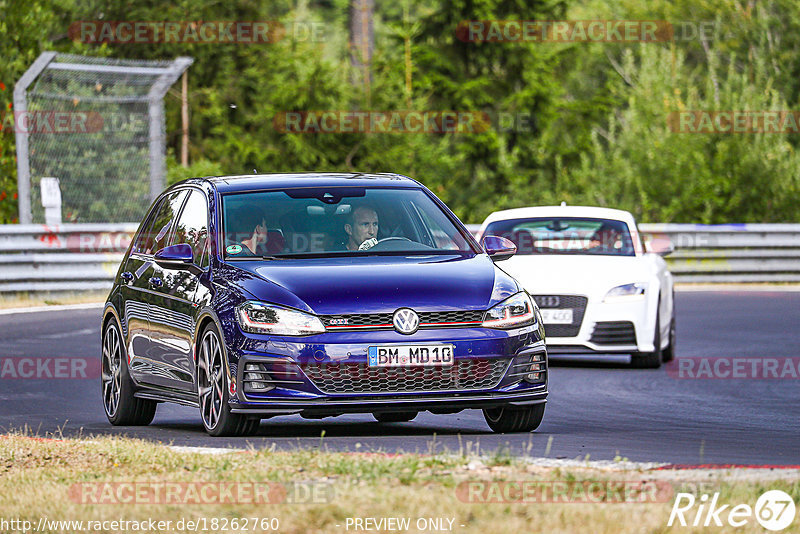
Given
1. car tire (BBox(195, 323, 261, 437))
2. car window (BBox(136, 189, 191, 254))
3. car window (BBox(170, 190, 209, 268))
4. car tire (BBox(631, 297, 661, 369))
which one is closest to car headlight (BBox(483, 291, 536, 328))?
car tire (BBox(195, 323, 261, 437))

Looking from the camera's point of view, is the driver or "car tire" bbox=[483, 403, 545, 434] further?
the driver

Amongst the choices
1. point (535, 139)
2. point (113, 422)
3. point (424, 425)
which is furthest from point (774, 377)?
point (535, 139)

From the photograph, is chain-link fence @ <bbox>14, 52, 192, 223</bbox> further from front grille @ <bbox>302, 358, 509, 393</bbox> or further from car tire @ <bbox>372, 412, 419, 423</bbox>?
front grille @ <bbox>302, 358, 509, 393</bbox>

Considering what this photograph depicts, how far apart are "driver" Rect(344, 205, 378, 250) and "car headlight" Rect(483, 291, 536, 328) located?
3.65ft

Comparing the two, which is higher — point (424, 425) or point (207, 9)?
point (207, 9)

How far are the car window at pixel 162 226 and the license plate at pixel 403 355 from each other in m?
2.61

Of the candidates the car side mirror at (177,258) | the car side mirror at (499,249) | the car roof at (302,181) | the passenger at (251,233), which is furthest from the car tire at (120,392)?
the car side mirror at (499,249)

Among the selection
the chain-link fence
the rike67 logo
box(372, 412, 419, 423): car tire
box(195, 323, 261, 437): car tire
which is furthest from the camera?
the chain-link fence

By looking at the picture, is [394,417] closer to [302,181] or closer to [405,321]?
[302,181]

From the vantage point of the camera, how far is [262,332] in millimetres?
9344

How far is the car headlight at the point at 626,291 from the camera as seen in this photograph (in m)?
16.0

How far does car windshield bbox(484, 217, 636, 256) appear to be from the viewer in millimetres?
17047

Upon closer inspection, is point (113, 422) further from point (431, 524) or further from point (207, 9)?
point (207, 9)

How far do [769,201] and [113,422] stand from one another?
24.1 metres
